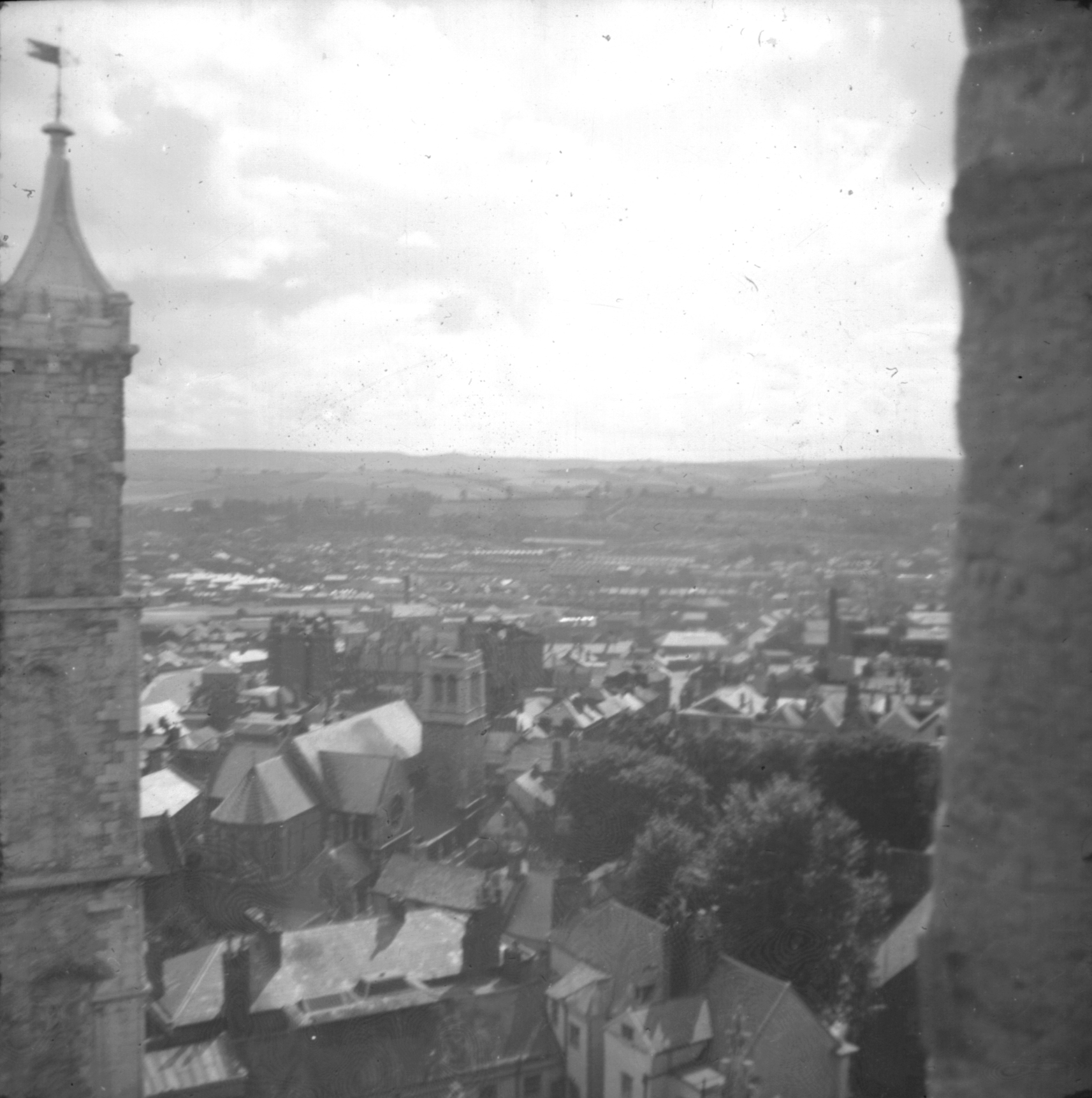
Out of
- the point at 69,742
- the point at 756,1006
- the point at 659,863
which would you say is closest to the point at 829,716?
the point at 659,863

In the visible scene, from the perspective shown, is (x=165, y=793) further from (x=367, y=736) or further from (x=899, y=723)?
(x=899, y=723)

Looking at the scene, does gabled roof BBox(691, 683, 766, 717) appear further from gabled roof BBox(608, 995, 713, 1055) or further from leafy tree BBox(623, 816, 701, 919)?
gabled roof BBox(608, 995, 713, 1055)

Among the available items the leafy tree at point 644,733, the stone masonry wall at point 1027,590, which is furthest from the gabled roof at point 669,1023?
the stone masonry wall at point 1027,590

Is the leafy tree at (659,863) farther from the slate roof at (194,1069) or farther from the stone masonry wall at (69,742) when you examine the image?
the stone masonry wall at (69,742)

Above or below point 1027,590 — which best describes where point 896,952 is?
below

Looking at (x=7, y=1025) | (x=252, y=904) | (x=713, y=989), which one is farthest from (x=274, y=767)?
(x=713, y=989)

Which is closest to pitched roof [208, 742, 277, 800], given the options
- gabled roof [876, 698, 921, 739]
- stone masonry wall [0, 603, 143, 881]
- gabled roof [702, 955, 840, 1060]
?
stone masonry wall [0, 603, 143, 881]
